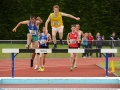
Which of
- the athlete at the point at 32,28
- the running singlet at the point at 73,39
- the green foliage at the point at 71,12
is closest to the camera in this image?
the athlete at the point at 32,28

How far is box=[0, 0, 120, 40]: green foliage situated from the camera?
4097 centimetres

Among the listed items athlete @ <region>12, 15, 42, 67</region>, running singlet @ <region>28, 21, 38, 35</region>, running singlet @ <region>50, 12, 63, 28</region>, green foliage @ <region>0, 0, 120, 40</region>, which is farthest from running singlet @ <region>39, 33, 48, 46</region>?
green foliage @ <region>0, 0, 120, 40</region>

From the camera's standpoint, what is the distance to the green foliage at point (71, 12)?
41.0 m

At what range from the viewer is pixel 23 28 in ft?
137

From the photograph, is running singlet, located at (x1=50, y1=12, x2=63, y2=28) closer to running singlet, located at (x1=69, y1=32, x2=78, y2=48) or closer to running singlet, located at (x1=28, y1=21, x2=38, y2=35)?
running singlet, located at (x1=28, y1=21, x2=38, y2=35)

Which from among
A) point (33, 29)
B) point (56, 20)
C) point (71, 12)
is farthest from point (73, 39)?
point (71, 12)

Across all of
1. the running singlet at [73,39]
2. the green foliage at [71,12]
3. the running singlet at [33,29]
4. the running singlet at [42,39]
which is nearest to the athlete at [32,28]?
the running singlet at [33,29]

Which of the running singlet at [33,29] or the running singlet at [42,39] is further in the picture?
the running singlet at [42,39]

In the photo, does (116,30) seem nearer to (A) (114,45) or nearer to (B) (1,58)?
(A) (114,45)

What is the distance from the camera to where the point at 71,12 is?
135ft

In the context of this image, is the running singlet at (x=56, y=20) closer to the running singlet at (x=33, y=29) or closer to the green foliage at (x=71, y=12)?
the running singlet at (x=33, y=29)

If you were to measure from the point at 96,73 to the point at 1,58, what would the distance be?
11327 mm

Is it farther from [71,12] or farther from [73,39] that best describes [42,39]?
[71,12]

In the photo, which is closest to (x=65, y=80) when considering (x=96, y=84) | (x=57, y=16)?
(x=96, y=84)
